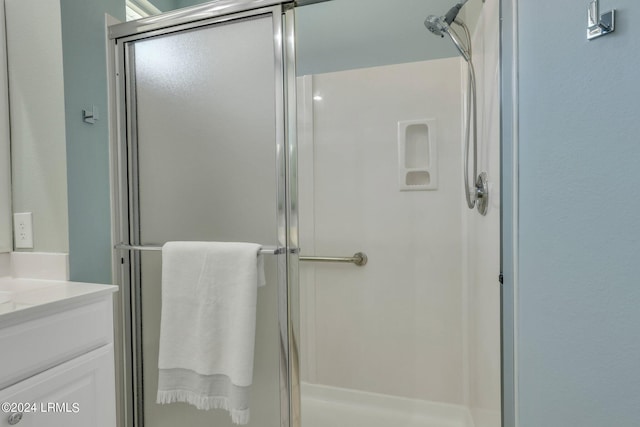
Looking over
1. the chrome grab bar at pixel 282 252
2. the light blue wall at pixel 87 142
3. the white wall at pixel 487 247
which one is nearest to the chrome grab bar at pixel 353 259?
the chrome grab bar at pixel 282 252

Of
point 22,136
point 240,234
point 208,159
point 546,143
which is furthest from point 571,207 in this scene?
point 22,136

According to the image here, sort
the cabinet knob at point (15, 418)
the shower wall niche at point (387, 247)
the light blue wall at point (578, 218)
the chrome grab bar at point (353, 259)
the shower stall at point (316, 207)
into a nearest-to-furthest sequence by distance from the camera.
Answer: the light blue wall at point (578, 218) < the cabinet knob at point (15, 418) < the shower stall at point (316, 207) < the shower wall niche at point (387, 247) < the chrome grab bar at point (353, 259)

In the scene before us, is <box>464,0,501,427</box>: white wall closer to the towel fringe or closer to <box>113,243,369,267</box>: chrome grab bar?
<box>113,243,369,267</box>: chrome grab bar

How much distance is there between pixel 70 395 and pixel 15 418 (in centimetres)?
14

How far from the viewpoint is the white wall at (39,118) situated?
123 centimetres

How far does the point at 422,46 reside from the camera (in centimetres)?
181

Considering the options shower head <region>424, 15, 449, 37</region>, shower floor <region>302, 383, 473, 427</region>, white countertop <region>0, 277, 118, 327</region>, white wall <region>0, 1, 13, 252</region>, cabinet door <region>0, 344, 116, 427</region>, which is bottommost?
shower floor <region>302, 383, 473, 427</region>

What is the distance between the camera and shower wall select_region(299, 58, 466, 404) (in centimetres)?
178

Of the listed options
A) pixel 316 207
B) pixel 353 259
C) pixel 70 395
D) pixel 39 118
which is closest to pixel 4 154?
pixel 39 118

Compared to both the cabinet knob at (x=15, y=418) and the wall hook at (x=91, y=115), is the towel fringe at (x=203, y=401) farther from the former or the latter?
the wall hook at (x=91, y=115)

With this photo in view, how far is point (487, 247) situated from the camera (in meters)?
1.23

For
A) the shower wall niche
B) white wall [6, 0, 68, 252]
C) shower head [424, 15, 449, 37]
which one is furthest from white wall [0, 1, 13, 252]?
shower head [424, 15, 449, 37]

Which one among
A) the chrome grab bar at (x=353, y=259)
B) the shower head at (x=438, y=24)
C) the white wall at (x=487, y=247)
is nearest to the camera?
the white wall at (x=487, y=247)

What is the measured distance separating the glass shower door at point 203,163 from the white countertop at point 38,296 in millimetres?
282
